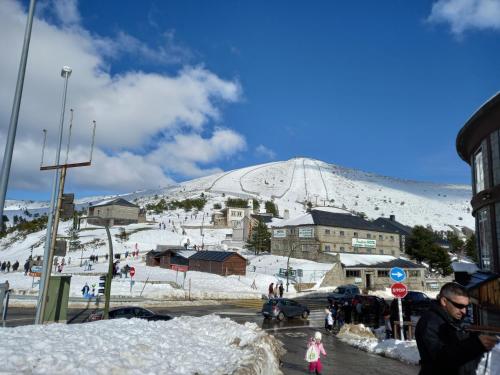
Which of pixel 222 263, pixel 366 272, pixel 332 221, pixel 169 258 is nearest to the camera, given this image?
pixel 222 263

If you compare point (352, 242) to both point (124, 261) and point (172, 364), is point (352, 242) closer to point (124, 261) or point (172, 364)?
point (124, 261)

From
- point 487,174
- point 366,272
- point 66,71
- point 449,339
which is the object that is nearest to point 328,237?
point 366,272

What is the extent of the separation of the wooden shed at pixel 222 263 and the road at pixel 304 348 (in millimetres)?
20693

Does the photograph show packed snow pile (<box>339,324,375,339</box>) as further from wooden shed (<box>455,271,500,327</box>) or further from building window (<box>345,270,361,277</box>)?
building window (<box>345,270,361,277</box>)

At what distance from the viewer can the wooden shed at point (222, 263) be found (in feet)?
175

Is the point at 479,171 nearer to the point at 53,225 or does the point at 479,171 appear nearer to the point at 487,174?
the point at 487,174

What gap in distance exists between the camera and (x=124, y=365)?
7.90 meters

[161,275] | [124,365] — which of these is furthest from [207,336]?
[161,275]

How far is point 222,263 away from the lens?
53.2 m

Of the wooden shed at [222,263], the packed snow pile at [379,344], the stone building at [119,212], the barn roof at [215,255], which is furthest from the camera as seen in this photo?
the stone building at [119,212]

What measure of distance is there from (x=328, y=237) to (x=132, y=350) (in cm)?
5982

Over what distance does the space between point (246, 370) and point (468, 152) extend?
20766 millimetres

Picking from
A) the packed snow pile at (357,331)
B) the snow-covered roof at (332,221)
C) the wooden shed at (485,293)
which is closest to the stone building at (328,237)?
the snow-covered roof at (332,221)

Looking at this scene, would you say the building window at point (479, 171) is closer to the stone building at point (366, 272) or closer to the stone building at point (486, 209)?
the stone building at point (486, 209)
